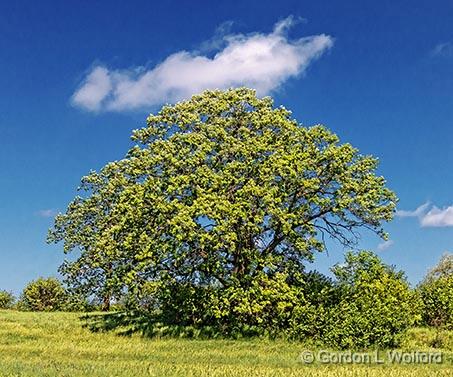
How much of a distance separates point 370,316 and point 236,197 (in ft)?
33.3

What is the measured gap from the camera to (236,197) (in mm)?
34312

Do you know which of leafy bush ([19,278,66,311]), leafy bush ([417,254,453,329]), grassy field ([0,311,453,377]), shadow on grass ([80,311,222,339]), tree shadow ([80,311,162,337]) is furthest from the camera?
→ leafy bush ([19,278,66,311])

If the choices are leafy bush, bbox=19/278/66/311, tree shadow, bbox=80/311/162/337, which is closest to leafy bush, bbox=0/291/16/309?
leafy bush, bbox=19/278/66/311

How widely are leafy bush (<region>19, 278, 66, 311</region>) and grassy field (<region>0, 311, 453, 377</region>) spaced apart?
4337 centimetres

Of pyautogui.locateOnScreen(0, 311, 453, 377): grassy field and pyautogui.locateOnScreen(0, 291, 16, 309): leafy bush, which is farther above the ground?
pyautogui.locateOnScreen(0, 291, 16, 309): leafy bush

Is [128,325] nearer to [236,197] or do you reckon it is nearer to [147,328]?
[147,328]

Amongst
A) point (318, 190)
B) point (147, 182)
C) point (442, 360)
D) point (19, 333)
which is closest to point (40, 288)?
point (19, 333)

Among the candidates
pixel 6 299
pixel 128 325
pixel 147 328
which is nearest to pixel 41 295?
pixel 6 299

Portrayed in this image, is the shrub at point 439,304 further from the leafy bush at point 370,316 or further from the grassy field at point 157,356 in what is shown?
the leafy bush at point 370,316

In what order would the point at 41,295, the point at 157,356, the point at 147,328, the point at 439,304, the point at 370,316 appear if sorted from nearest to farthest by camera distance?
the point at 157,356, the point at 370,316, the point at 147,328, the point at 439,304, the point at 41,295

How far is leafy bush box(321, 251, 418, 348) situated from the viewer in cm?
3234

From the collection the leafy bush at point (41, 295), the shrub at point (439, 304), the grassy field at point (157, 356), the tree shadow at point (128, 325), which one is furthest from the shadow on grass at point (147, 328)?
the leafy bush at point (41, 295)

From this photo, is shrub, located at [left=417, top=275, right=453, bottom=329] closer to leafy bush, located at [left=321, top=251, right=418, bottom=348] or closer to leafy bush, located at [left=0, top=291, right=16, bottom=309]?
leafy bush, located at [left=321, top=251, right=418, bottom=348]

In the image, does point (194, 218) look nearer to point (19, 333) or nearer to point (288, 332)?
point (288, 332)
